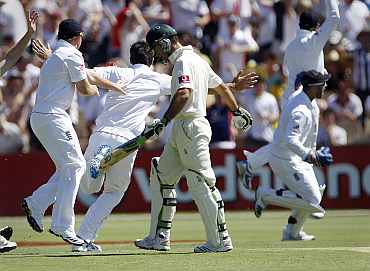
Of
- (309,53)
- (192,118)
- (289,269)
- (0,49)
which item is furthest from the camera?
(0,49)

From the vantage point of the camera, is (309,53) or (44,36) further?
(44,36)

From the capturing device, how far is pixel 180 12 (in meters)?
21.8

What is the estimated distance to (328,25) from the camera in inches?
582

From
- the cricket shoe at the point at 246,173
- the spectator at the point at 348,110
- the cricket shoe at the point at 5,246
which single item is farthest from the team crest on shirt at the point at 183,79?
the spectator at the point at 348,110

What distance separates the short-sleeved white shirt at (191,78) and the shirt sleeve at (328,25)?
149 inches

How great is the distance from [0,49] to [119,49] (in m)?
2.22

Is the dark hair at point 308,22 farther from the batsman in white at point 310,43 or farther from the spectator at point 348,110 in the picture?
the spectator at point 348,110

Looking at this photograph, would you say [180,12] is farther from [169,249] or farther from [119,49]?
[169,249]

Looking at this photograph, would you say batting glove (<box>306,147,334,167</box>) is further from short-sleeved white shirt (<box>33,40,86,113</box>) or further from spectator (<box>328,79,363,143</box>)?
spectator (<box>328,79,363,143</box>)

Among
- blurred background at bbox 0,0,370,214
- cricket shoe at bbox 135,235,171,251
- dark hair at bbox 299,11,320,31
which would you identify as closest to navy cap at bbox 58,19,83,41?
cricket shoe at bbox 135,235,171,251

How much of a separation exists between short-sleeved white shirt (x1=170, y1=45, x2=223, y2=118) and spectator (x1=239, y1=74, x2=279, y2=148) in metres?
9.20

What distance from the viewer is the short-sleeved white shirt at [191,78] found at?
10.9m

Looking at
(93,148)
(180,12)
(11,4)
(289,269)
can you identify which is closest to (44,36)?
(11,4)

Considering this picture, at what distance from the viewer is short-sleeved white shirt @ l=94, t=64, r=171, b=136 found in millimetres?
12516
